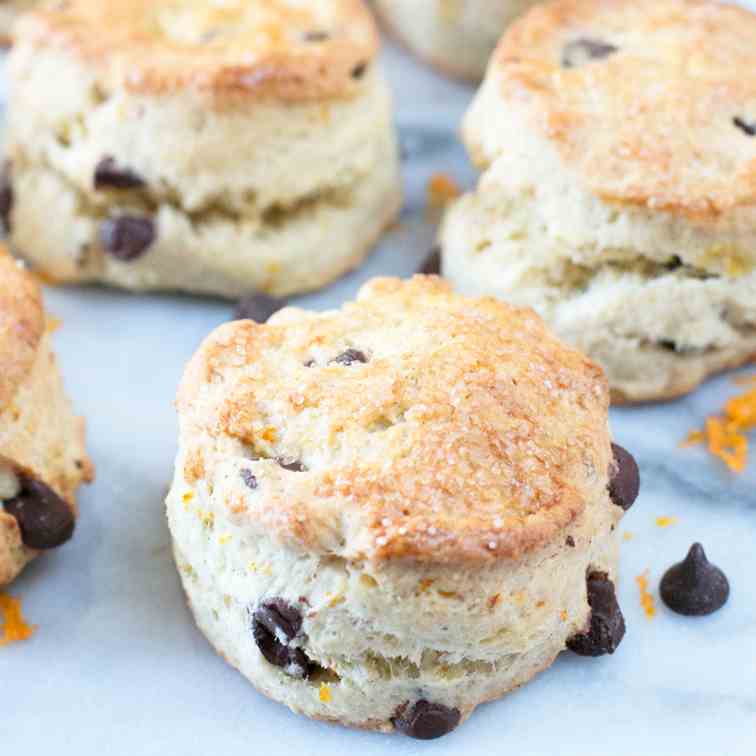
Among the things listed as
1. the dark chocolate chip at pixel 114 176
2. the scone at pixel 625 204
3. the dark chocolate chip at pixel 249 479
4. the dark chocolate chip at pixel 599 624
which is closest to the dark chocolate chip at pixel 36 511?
the dark chocolate chip at pixel 249 479

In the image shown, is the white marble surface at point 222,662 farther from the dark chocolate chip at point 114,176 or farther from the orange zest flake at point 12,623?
the dark chocolate chip at point 114,176

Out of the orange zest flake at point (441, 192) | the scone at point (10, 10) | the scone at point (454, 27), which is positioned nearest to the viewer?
the orange zest flake at point (441, 192)

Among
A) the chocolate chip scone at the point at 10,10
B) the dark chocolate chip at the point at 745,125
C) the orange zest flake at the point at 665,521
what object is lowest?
the orange zest flake at the point at 665,521

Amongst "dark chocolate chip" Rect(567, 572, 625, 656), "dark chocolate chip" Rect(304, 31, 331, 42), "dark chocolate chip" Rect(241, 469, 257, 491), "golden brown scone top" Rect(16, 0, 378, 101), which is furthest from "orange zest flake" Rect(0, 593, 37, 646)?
"dark chocolate chip" Rect(304, 31, 331, 42)

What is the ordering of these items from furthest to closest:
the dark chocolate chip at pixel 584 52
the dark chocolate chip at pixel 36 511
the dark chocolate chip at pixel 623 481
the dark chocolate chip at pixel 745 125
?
the dark chocolate chip at pixel 584 52 < the dark chocolate chip at pixel 745 125 < the dark chocolate chip at pixel 36 511 < the dark chocolate chip at pixel 623 481

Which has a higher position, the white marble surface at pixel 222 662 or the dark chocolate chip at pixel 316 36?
the dark chocolate chip at pixel 316 36

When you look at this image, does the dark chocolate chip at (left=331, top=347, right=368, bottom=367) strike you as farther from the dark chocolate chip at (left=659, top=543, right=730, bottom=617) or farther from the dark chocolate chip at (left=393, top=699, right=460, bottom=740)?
the dark chocolate chip at (left=659, top=543, right=730, bottom=617)
